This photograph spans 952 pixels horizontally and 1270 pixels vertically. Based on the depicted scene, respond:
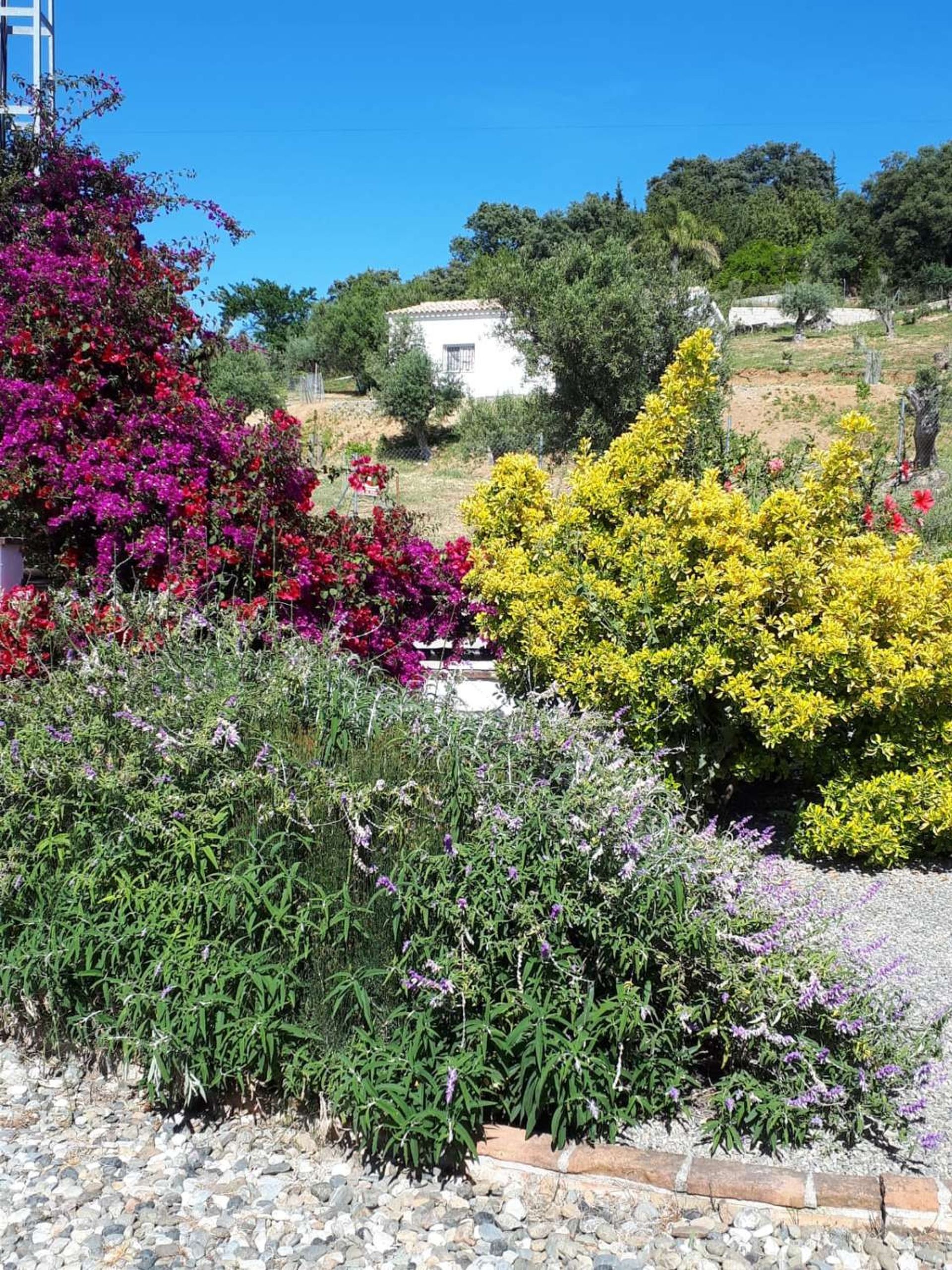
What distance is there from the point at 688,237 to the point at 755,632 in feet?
94.9

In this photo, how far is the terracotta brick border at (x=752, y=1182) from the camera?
2254mm

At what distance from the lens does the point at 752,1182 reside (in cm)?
232

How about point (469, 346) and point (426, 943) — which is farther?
point (469, 346)

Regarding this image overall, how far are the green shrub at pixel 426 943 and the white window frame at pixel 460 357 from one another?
29.1 m

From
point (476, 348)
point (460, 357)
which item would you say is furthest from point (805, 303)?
point (460, 357)

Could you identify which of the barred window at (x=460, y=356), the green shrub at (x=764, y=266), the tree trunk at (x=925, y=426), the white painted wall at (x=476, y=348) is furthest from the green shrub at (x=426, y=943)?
the green shrub at (x=764, y=266)

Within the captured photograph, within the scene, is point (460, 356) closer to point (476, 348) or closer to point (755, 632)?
point (476, 348)

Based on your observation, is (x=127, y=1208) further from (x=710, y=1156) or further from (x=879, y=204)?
(x=879, y=204)

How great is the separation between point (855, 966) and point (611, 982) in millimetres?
755

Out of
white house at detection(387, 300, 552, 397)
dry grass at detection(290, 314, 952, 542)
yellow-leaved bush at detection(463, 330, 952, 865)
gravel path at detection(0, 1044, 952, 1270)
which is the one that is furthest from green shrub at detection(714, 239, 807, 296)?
gravel path at detection(0, 1044, 952, 1270)

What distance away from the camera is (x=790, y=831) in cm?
476

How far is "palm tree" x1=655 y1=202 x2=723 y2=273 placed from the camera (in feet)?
97.6

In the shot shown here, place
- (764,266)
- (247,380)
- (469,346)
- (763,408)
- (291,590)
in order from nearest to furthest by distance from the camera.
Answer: (291,590) < (763,408) < (247,380) < (469,346) < (764,266)

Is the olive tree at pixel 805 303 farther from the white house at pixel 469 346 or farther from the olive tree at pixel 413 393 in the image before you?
the olive tree at pixel 413 393
